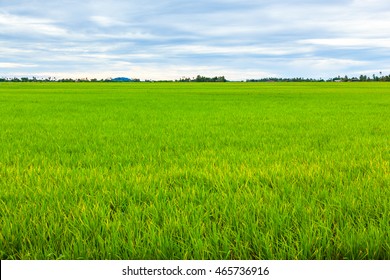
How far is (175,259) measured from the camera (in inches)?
82.7

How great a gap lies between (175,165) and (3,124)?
815cm

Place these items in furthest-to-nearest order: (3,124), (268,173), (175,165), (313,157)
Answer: (3,124) → (313,157) → (175,165) → (268,173)

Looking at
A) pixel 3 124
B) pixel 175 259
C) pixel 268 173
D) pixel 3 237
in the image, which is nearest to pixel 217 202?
pixel 175 259

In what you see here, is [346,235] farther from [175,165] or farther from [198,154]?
[198,154]

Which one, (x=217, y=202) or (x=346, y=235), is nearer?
(x=346, y=235)

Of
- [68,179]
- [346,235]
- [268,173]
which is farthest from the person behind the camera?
[268,173]

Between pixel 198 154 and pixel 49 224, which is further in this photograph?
pixel 198 154

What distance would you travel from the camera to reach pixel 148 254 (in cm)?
213

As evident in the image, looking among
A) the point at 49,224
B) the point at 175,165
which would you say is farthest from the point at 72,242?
the point at 175,165

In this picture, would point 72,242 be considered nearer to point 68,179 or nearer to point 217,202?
point 217,202

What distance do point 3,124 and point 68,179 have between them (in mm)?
8103

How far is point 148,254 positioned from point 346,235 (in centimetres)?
133

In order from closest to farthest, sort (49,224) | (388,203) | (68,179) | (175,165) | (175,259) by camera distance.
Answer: (175,259)
(49,224)
(388,203)
(68,179)
(175,165)

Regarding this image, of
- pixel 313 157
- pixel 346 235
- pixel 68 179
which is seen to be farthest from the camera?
pixel 313 157
